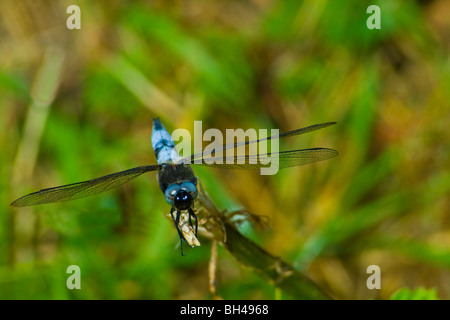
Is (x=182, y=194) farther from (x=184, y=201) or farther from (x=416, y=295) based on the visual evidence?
(x=416, y=295)

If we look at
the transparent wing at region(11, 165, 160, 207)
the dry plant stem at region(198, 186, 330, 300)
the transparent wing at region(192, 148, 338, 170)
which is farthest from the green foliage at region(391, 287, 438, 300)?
the transparent wing at region(11, 165, 160, 207)

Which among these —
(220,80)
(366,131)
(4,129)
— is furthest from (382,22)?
(4,129)

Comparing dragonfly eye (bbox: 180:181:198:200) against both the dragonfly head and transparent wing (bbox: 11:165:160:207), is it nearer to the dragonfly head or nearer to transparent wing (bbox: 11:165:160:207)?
the dragonfly head

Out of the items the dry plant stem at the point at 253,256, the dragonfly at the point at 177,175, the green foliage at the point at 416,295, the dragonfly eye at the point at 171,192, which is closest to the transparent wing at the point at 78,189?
the dragonfly at the point at 177,175

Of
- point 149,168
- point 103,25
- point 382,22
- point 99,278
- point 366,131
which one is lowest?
point 99,278
